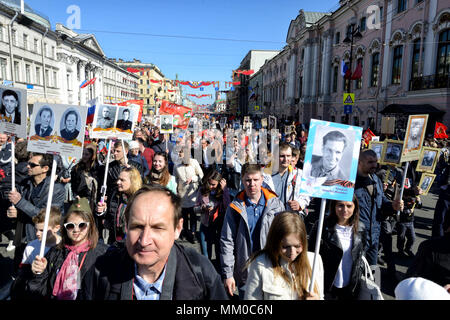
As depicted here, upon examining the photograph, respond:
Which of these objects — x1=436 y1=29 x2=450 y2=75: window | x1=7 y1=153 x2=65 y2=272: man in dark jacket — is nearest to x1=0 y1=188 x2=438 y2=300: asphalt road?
x1=7 y1=153 x2=65 y2=272: man in dark jacket

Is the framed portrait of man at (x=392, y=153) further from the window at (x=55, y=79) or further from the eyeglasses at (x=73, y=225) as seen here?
the window at (x=55, y=79)

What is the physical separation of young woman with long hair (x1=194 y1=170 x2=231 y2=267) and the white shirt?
1717 millimetres

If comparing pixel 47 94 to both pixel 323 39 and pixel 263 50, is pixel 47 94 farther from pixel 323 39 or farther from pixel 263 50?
pixel 263 50

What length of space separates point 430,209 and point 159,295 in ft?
27.5

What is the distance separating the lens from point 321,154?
234 centimetres

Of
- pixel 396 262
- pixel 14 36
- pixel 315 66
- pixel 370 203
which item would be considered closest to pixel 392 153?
pixel 396 262

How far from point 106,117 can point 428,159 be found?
Result: 6.59 meters

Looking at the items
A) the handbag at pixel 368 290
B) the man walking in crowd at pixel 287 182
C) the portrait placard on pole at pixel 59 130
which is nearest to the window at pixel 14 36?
the portrait placard on pole at pixel 59 130

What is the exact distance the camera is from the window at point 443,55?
1659cm

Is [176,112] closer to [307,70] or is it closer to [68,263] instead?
[68,263]

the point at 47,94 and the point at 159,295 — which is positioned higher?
the point at 47,94

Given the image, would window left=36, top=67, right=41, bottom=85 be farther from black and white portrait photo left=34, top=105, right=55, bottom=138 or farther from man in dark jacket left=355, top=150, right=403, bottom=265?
man in dark jacket left=355, top=150, right=403, bottom=265

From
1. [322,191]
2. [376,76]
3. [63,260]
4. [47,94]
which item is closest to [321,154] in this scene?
[322,191]

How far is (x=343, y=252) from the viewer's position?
8.83ft
